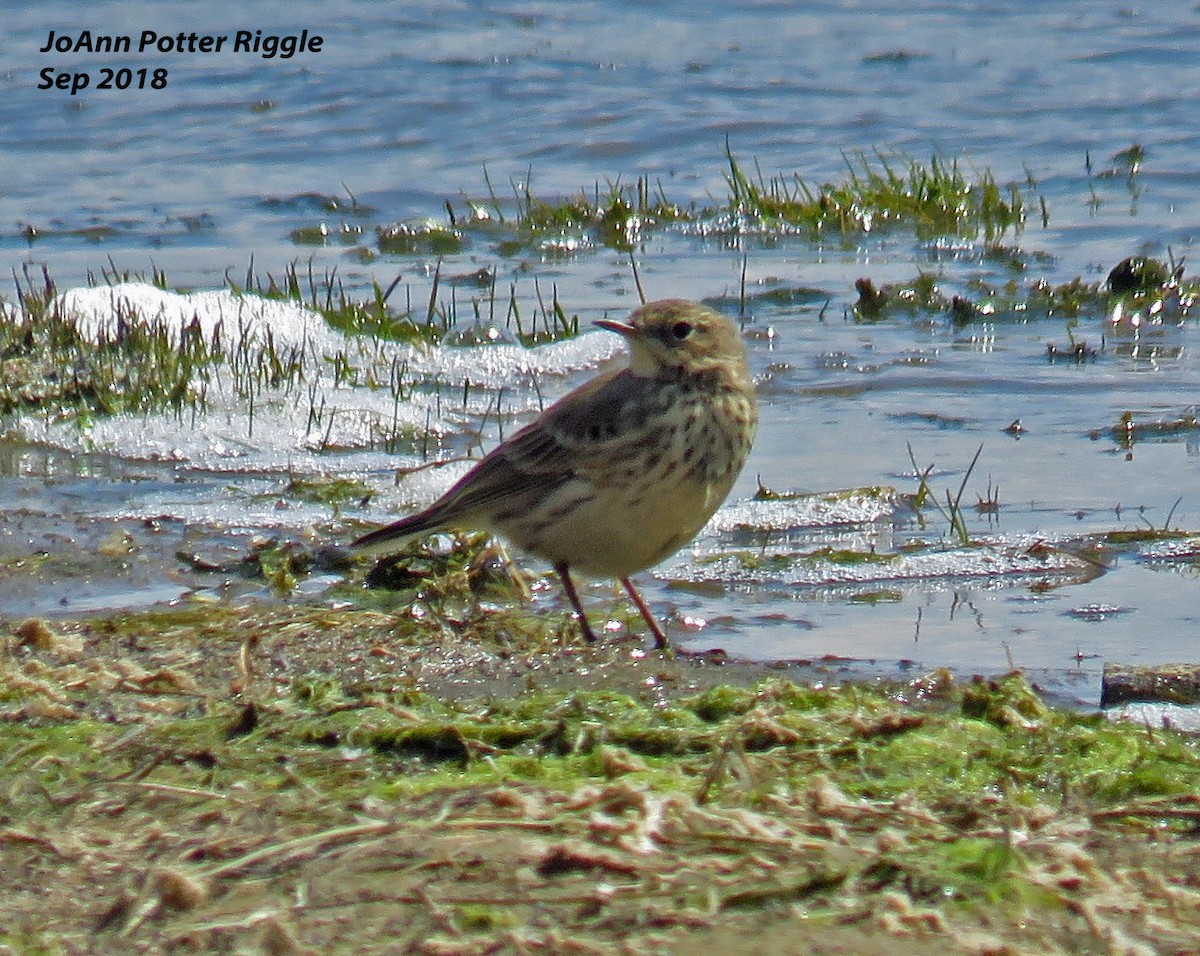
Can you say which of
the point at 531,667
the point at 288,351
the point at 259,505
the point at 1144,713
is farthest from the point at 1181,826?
the point at 288,351

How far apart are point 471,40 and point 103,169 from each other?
4.75 m

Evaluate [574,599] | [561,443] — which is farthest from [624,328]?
[574,599]

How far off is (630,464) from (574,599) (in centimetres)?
47

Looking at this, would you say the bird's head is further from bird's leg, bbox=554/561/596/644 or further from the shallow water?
the shallow water

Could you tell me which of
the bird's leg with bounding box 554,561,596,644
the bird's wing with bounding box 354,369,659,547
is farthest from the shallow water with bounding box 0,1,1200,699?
the bird's wing with bounding box 354,369,659,547

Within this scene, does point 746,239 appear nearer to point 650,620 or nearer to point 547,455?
point 547,455

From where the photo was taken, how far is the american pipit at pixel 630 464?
5938 millimetres

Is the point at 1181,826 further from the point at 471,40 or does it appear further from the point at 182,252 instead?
the point at 471,40

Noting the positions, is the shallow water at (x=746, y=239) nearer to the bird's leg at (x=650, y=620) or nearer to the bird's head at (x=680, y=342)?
the bird's leg at (x=650, y=620)

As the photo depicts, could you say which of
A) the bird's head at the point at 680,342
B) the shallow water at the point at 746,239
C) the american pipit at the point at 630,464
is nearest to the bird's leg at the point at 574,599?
the american pipit at the point at 630,464

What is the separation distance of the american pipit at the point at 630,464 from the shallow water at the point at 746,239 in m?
0.41

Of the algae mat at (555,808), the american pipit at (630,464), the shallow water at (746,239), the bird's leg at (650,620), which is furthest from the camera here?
the shallow water at (746,239)

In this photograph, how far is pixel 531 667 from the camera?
17.7 ft

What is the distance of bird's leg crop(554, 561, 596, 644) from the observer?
587 cm
